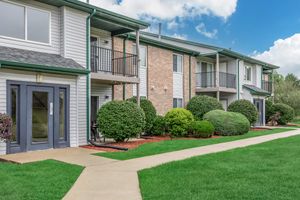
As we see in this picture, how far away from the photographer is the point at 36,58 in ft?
40.8

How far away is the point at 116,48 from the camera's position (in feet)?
60.8

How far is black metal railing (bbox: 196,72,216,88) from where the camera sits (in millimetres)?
26445

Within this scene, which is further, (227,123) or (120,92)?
(227,123)

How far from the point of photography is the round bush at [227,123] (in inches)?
769

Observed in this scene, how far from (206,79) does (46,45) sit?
15828 mm

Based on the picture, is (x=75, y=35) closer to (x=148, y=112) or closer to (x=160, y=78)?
(x=148, y=112)

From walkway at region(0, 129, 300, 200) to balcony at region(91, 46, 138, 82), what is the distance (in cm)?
470

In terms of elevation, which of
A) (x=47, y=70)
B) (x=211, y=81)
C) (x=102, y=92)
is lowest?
(x=102, y=92)

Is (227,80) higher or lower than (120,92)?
higher

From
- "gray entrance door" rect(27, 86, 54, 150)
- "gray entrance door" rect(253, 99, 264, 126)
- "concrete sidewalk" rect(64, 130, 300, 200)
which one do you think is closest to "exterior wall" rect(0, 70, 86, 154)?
"gray entrance door" rect(27, 86, 54, 150)

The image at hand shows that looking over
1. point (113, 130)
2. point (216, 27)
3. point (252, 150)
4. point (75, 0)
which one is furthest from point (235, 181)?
point (216, 27)

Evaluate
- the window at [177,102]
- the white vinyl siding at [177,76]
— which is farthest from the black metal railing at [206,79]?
the window at [177,102]

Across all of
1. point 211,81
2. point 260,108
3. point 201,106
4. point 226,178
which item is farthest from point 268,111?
point 226,178

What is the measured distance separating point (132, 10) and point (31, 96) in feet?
69.5
